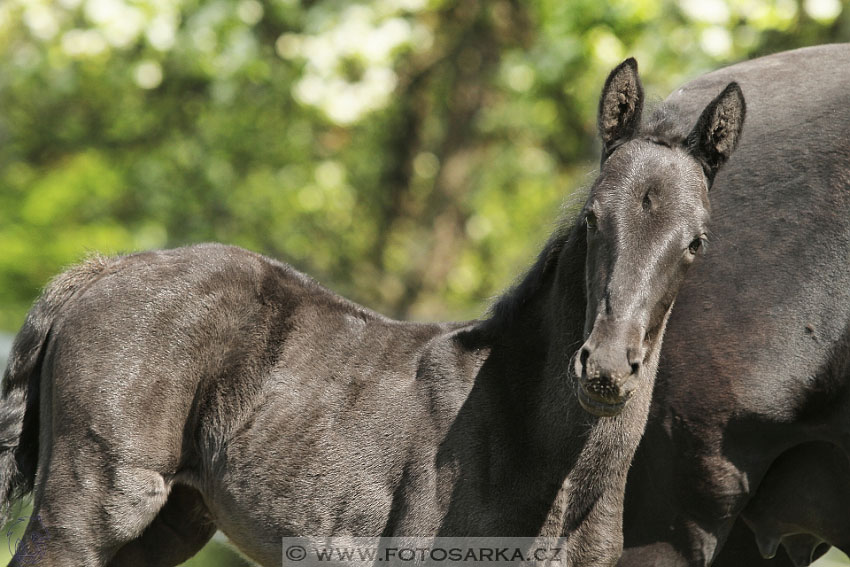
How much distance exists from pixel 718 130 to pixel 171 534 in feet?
8.89

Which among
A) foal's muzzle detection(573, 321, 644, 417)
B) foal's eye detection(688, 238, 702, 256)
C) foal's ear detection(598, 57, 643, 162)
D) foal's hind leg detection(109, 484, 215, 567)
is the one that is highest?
foal's ear detection(598, 57, 643, 162)

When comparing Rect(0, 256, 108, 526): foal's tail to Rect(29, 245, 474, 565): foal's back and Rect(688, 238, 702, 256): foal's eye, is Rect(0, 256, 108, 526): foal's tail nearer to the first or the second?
Rect(29, 245, 474, 565): foal's back

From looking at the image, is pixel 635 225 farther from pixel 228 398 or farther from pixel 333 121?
pixel 333 121

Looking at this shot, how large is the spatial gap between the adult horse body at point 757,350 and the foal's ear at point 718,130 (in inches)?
8.3

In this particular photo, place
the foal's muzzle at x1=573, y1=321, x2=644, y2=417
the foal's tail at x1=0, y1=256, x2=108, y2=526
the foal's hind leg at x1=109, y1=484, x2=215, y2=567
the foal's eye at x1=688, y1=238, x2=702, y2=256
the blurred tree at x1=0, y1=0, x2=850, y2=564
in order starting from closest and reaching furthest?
the foal's muzzle at x1=573, y1=321, x2=644, y2=417 → the foal's eye at x1=688, y1=238, x2=702, y2=256 → the foal's tail at x1=0, y1=256, x2=108, y2=526 → the foal's hind leg at x1=109, y1=484, x2=215, y2=567 → the blurred tree at x1=0, y1=0, x2=850, y2=564

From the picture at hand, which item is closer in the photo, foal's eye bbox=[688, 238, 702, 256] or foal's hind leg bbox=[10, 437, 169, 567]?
foal's eye bbox=[688, 238, 702, 256]

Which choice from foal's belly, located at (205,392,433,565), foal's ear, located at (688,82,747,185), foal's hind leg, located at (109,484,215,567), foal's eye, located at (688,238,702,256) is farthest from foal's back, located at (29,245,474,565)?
foal's ear, located at (688,82,747,185)

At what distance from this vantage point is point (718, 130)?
3.58 m

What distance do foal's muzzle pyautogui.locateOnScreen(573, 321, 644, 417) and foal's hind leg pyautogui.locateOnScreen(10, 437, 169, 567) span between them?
5.60 feet

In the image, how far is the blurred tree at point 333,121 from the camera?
26.7ft

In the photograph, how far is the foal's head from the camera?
310 centimetres

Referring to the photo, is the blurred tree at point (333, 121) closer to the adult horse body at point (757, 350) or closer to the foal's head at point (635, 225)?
the adult horse body at point (757, 350)

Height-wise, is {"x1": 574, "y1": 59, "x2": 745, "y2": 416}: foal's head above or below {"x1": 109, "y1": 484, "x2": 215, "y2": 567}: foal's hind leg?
above

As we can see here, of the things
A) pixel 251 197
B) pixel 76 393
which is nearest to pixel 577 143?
pixel 251 197
